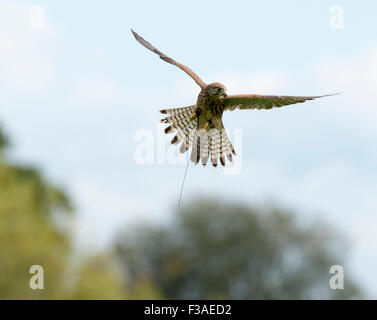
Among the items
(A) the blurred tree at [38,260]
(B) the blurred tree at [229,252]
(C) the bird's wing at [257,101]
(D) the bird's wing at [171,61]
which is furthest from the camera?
(B) the blurred tree at [229,252]

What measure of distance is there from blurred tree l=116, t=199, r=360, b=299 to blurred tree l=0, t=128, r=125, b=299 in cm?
421

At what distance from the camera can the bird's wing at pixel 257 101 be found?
9.70 ft

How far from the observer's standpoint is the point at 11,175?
50094 millimetres

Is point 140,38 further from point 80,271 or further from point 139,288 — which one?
point 139,288

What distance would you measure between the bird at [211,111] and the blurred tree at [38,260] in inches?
1230

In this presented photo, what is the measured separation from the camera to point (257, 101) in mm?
3021

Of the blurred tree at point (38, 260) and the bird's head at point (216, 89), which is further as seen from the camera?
the blurred tree at point (38, 260)

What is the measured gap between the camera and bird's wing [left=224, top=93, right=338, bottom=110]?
2.96 meters

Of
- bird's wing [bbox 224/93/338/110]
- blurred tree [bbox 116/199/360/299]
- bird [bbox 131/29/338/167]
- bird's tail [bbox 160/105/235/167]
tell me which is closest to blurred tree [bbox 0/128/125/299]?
blurred tree [bbox 116/199/360/299]

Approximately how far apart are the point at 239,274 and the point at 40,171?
1544 cm

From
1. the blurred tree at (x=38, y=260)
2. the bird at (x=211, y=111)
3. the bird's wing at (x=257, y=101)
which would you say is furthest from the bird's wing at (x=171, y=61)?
the blurred tree at (x=38, y=260)

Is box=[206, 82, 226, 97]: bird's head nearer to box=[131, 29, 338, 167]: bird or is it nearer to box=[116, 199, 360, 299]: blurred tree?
box=[131, 29, 338, 167]: bird

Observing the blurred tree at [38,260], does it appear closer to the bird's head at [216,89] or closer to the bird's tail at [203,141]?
the bird's tail at [203,141]
